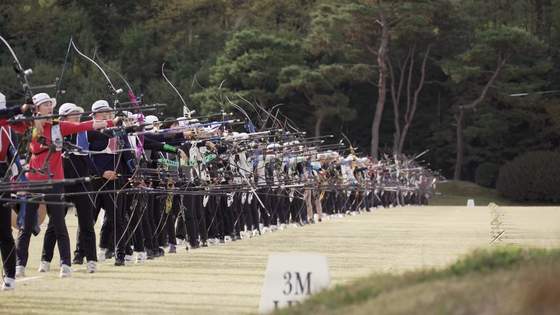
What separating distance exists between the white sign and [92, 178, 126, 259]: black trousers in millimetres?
5592

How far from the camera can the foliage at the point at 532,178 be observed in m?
53.8

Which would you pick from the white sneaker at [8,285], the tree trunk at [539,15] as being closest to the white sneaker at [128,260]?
the white sneaker at [8,285]

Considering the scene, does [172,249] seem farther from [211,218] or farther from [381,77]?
[381,77]

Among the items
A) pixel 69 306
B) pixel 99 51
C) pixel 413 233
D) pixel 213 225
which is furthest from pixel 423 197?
pixel 69 306

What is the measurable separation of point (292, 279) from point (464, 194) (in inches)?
1955

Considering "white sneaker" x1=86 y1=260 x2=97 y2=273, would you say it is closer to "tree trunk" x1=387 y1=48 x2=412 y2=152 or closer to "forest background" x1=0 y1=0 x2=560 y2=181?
→ "forest background" x1=0 y1=0 x2=560 y2=181

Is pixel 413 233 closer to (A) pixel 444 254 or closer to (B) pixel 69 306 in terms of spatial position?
(A) pixel 444 254

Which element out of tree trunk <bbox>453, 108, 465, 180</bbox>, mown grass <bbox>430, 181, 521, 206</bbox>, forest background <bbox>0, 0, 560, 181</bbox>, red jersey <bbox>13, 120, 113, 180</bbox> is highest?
forest background <bbox>0, 0, 560, 181</bbox>

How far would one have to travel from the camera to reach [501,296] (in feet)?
18.1

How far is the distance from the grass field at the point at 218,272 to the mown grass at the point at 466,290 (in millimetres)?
1471

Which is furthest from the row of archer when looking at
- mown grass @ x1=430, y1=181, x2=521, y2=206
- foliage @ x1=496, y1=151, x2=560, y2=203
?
foliage @ x1=496, y1=151, x2=560, y2=203

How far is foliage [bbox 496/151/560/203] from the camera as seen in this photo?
5375 centimetres

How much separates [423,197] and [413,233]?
3192 centimetres

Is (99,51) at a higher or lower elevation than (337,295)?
higher
